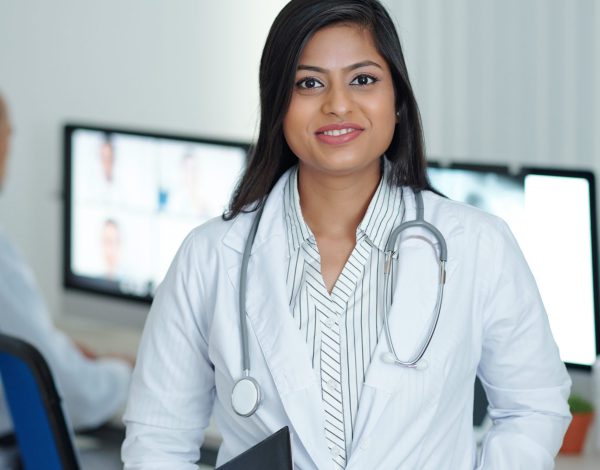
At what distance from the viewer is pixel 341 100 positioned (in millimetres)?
1281

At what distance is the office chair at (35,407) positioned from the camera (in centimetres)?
191

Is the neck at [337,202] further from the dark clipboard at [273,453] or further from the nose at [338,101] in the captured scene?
the dark clipboard at [273,453]

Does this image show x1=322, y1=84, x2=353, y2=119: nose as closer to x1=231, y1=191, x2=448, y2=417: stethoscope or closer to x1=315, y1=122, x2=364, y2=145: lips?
x1=315, y1=122, x2=364, y2=145: lips

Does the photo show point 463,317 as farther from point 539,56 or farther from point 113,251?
point 113,251

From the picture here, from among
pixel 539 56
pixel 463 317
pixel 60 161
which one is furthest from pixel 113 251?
pixel 463 317

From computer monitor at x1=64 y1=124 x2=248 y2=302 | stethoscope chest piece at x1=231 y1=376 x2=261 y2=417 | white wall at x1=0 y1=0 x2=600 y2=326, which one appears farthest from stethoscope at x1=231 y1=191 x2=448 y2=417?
white wall at x1=0 y1=0 x2=600 y2=326

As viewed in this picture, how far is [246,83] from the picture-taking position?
3.16m

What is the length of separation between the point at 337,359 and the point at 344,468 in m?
0.13

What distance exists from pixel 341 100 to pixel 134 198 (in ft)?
5.02

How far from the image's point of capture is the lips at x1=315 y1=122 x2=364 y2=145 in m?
1.29

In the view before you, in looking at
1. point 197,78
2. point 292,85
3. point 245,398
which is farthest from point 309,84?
point 197,78

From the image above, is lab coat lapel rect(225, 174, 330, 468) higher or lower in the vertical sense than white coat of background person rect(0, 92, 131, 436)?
higher

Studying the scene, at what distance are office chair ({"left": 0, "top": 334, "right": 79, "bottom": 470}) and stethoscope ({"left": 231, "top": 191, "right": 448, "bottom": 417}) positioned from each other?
0.69 m

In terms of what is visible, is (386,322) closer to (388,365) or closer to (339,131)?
(388,365)
